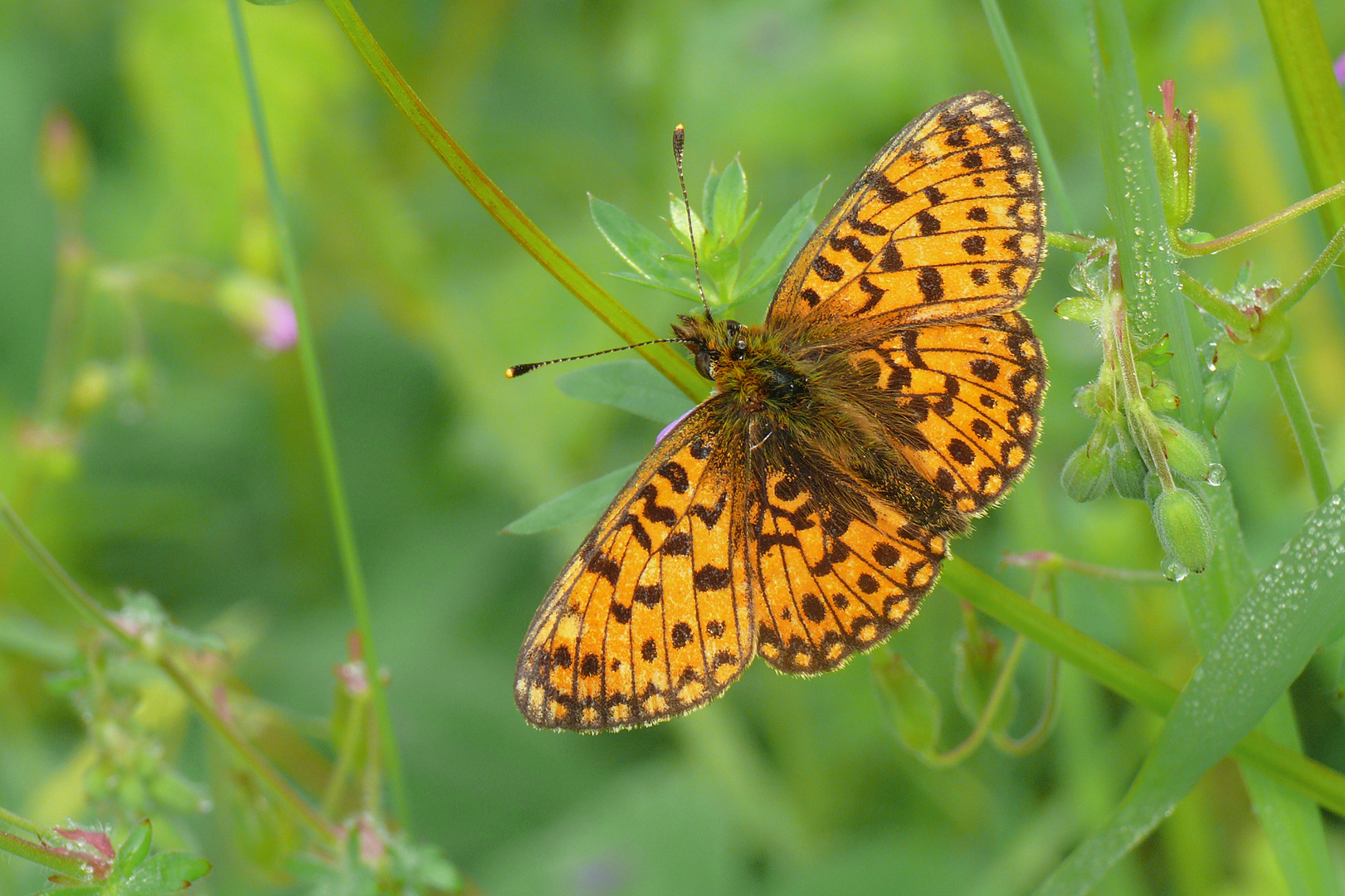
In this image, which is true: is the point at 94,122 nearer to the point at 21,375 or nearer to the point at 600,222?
the point at 21,375

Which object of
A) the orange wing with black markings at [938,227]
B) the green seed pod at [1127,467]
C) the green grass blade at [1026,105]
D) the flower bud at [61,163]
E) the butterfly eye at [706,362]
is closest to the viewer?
the green seed pod at [1127,467]

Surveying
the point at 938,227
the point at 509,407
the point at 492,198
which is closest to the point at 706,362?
the point at 938,227

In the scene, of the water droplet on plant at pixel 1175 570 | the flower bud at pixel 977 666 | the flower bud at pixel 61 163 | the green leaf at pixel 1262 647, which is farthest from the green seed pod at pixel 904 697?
the flower bud at pixel 61 163

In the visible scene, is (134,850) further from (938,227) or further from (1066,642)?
(938,227)

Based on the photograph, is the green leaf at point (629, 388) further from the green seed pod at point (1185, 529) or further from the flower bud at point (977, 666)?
the green seed pod at point (1185, 529)

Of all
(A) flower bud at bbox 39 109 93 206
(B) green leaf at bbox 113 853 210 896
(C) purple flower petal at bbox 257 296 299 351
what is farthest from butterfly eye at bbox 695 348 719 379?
(A) flower bud at bbox 39 109 93 206

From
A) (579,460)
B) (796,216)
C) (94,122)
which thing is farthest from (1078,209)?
(94,122)
